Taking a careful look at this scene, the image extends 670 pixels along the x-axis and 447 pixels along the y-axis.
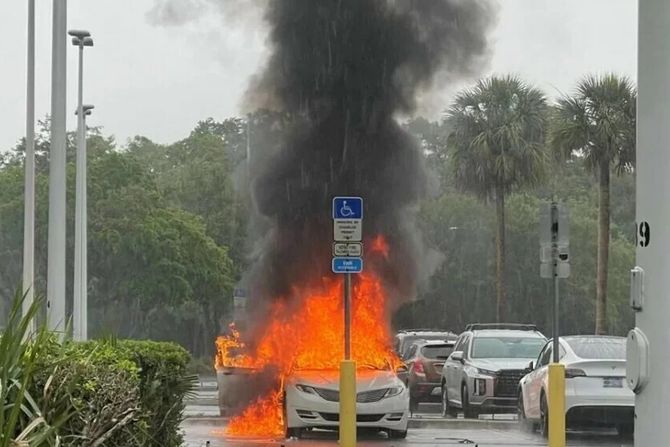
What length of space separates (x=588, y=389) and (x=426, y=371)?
6490 mm

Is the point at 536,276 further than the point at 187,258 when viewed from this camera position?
Yes

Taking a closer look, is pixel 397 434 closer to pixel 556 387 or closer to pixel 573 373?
pixel 573 373

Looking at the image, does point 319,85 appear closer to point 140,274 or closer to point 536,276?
point 140,274

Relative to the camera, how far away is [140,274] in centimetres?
2938

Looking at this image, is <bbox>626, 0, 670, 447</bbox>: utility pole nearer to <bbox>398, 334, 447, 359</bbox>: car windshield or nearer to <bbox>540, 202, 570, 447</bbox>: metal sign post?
<bbox>540, 202, 570, 447</bbox>: metal sign post

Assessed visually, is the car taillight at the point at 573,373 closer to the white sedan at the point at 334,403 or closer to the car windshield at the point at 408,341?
the white sedan at the point at 334,403

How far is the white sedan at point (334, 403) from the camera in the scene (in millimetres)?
13625

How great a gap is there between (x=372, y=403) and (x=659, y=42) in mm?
9827

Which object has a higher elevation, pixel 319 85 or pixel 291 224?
pixel 319 85

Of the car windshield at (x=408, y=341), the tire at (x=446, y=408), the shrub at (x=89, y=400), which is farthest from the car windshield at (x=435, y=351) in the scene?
the shrub at (x=89, y=400)

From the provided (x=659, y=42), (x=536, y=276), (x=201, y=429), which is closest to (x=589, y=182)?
(x=536, y=276)

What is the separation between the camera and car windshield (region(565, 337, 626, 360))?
1431cm

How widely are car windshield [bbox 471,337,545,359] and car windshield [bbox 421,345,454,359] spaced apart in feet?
6.74

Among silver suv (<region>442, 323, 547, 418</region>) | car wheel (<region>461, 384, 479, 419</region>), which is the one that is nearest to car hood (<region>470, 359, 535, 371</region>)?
silver suv (<region>442, 323, 547, 418</region>)
